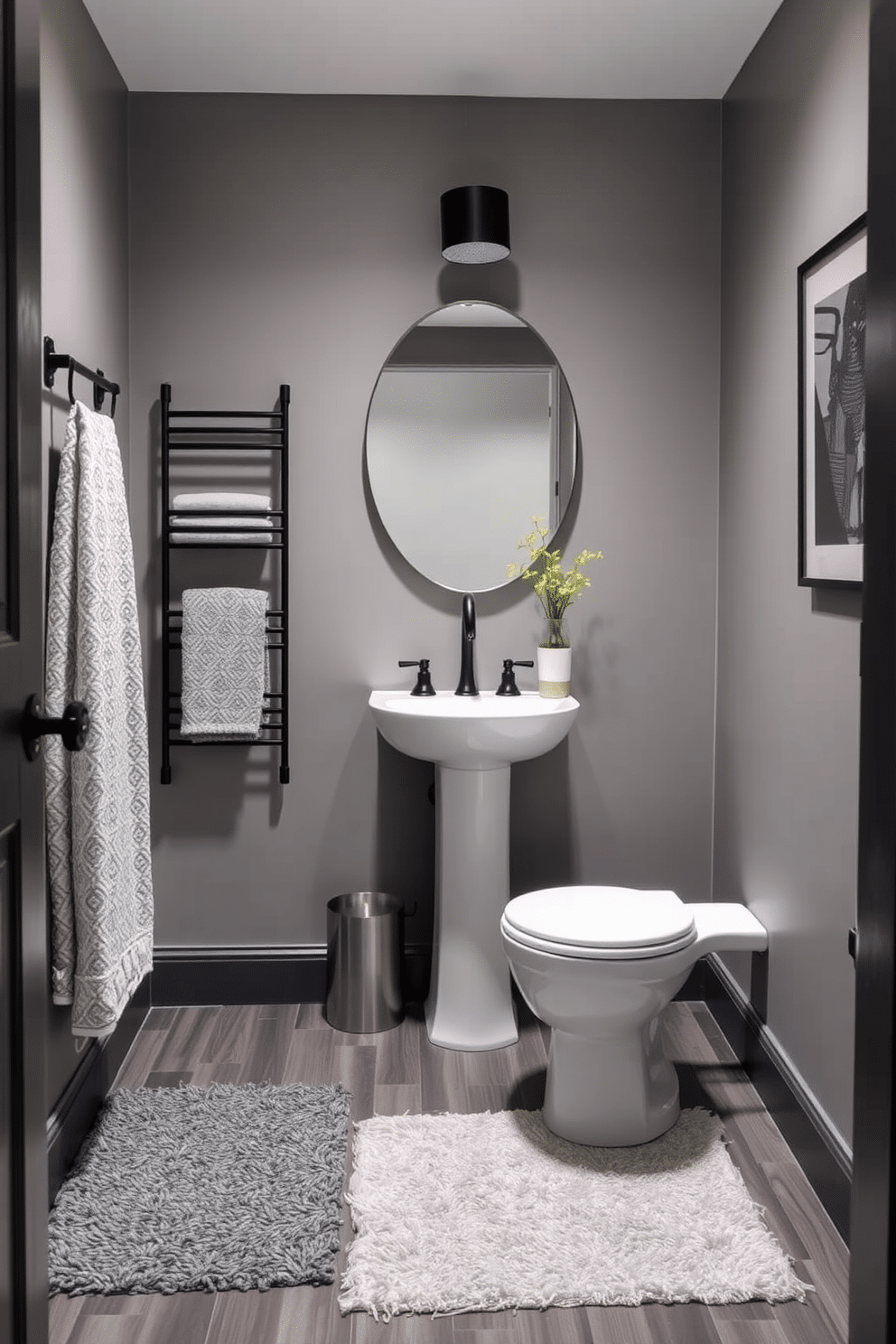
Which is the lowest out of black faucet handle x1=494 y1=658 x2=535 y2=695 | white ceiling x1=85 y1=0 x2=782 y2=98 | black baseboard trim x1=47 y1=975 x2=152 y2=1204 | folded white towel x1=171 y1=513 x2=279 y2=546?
black baseboard trim x1=47 y1=975 x2=152 y2=1204

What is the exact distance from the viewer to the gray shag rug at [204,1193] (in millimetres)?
1823

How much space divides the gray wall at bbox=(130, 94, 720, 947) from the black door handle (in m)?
1.79

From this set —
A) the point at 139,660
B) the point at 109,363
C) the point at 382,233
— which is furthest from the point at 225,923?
the point at 382,233

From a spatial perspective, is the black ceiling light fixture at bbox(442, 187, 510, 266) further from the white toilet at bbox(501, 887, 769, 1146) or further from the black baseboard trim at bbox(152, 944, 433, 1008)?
the black baseboard trim at bbox(152, 944, 433, 1008)

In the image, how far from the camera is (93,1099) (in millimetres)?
2342

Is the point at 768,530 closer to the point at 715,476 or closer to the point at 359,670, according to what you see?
the point at 715,476

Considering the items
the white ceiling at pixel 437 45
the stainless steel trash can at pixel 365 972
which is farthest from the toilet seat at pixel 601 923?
the white ceiling at pixel 437 45

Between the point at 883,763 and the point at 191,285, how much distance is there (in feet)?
8.28

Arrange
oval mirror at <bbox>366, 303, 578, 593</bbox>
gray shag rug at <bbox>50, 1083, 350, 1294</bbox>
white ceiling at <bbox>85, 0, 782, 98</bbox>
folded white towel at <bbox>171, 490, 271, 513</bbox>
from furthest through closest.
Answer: oval mirror at <bbox>366, 303, 578, 593</bbox>
folded white towel at <bbox>171, 490, 271, 513</bbox>
white ceiling at <bbox>85, 0, 782, 98</bbox>
gray shag rug at <bbox>50, 1083, 350, 1294</bbox>

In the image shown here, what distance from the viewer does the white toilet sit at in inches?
83.9

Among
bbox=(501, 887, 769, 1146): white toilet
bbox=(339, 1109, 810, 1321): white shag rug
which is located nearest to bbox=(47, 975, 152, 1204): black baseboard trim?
bbox=(339, 1109, 810, 1321): white shag rug

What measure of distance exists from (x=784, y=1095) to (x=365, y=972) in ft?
3.53

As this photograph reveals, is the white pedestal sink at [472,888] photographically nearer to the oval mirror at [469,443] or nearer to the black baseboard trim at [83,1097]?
the oval mirror at [469,443]

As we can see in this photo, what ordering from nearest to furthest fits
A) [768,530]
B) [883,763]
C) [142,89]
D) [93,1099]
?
Result: 1. [883,763]
2. [93,1099]
3. [768,530]
4. [142,89]
